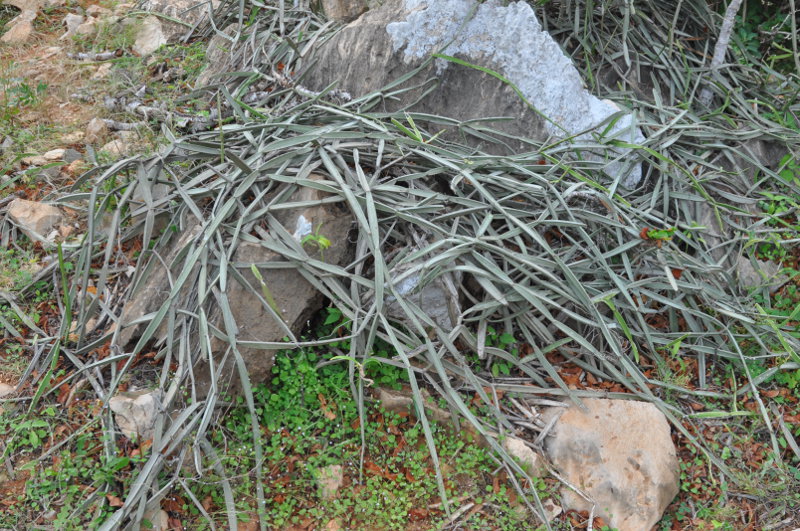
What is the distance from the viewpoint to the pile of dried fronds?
264 centimetres

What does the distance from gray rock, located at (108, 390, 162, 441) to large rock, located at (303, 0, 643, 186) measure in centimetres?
177

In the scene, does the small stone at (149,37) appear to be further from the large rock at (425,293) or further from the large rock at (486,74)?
the large rock at (425,293)

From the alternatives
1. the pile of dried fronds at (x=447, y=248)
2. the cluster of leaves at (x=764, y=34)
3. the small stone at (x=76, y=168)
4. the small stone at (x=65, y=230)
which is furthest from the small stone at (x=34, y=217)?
the cluster of leaves at (x=764, y=34)

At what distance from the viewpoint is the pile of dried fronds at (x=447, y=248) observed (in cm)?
264

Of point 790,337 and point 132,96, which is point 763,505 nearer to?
point 790,337

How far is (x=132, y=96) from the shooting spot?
3891mm

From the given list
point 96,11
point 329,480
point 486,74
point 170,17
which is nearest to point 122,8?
point 96,11

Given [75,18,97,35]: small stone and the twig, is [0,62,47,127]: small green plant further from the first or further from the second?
[75,18,97,35]: small stone

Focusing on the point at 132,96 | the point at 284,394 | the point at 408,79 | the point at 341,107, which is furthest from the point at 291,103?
the point at 284,394

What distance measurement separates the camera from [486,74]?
10.9 ft

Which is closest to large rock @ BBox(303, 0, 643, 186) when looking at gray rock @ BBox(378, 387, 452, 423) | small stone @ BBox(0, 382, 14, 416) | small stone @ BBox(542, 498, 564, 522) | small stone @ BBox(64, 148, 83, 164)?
gray rock @ BBox(378, 387, 452, 423)

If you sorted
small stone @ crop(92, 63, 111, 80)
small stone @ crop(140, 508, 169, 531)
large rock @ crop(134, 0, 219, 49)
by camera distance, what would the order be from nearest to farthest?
small stone @ crop(140, 508, 169, 531)
small stone @ crop(92, 63, 111, 80)
large rock @ crop(134, 0, 219, 49)

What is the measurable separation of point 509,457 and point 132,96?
2.94 metres

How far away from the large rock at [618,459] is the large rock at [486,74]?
1.18m
